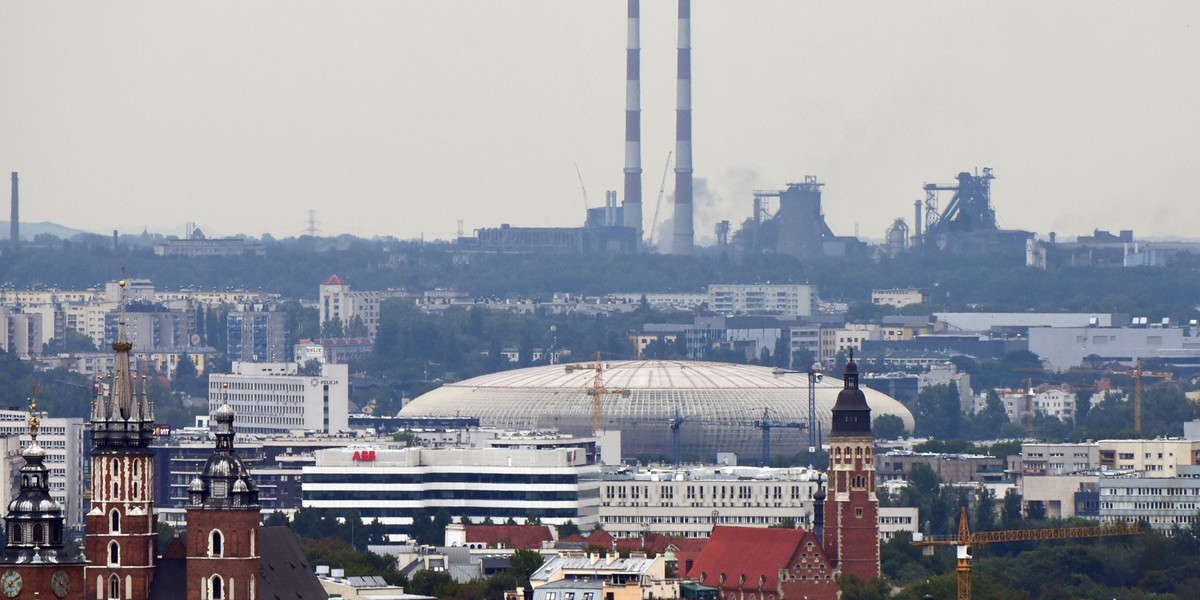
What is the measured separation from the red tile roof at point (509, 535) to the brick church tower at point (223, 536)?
3562cm

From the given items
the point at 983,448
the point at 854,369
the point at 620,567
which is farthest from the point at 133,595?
the point at 983,448

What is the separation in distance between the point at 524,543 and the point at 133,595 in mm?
38271

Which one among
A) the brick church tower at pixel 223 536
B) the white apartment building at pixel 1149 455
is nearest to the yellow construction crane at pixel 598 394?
the white apartment building at pixel 1149 455

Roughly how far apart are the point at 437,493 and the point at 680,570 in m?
28.7

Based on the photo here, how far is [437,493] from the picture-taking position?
5044 inches

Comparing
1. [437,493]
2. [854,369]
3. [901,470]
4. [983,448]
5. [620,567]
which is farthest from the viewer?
[983,448]

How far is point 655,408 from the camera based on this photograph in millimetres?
165625

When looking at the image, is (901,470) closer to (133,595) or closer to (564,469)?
(564,469)

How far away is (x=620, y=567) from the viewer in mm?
92375

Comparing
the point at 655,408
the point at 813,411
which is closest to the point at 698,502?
the point at 813,411

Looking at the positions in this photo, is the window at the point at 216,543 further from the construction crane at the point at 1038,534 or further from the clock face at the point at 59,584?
the construction crane at the point at 1038,534

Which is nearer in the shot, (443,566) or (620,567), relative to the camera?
(620,567)

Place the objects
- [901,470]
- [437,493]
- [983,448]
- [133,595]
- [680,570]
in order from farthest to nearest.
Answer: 1. [983,448]
2. [901,470]
3. [437,493]
4. [680,570]
5. [133,595]

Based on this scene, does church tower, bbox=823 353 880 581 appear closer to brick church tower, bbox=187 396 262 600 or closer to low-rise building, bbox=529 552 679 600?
low-rise building, bbox=529 552 679 600
